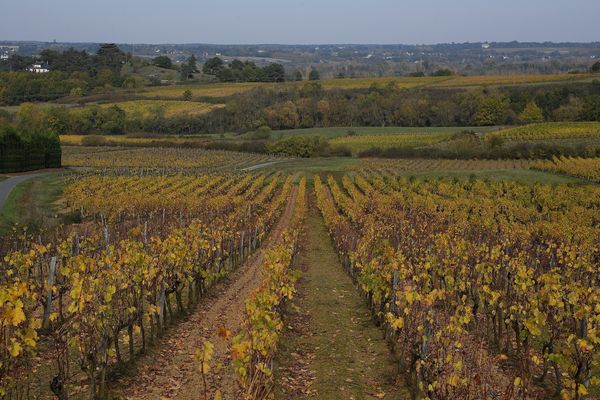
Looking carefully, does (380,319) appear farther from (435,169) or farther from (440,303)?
(435,169)

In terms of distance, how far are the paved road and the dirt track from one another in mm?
25954

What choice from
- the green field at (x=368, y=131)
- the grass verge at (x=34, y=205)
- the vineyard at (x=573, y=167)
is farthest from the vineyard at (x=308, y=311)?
the green field at (x=368, y=131)

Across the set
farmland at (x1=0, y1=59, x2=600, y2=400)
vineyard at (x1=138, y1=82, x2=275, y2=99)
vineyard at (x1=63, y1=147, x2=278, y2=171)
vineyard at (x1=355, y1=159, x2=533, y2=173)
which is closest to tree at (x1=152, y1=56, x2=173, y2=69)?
vineyard at (x1=138, y1=82, x2=275, y2=99)

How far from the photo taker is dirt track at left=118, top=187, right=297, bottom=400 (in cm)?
1095

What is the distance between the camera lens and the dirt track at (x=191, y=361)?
11.0 metres

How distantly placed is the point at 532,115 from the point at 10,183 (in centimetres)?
7838

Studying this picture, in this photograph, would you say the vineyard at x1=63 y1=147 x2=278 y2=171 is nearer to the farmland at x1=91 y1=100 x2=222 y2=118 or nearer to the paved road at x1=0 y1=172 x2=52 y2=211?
the paved road at x1=0 y1=172 x2=52 y2=211

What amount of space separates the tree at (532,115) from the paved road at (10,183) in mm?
72446

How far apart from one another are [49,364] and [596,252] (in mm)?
17053

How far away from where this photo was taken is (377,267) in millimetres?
16266

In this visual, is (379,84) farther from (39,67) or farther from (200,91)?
(39,67)

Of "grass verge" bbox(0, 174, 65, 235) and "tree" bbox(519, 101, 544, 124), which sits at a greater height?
"tree" bbox(519, 101, 544, 124)

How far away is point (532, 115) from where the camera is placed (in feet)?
335

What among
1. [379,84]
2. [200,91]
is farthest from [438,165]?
[200,91]
